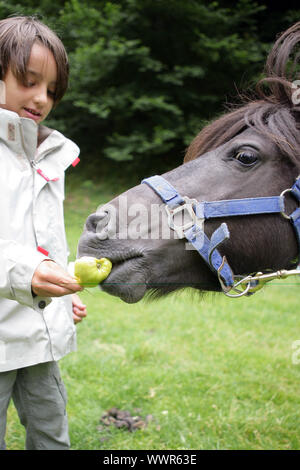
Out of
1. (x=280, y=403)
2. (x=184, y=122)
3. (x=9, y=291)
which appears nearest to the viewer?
(x=9, y=291)

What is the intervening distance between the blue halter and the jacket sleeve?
0.56 meters

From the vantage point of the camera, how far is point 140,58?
993cm

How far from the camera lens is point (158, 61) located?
1001cm

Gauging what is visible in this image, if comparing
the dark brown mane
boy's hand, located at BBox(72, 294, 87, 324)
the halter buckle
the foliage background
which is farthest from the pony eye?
the foliage background

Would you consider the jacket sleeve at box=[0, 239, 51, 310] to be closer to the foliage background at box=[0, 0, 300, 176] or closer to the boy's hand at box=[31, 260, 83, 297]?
the boy's hand at box=[31, 260, 83, 297]

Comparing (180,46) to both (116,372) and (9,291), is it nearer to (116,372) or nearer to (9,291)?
(116,372)

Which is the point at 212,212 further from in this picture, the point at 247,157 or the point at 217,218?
the point at 247,157

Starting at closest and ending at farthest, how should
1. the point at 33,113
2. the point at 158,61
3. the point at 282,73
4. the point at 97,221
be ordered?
1. the point at 97,221
2. the point at 33,113
3. the point at 282,73
4. the point at 158,61

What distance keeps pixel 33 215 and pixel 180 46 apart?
965cm

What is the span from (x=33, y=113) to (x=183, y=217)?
85 centimetres

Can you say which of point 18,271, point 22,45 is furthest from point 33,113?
point 18,271

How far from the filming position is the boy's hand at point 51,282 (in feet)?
4.39

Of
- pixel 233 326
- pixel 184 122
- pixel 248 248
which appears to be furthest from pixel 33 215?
pixel 184 122

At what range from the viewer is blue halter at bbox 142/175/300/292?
1.65 metres
